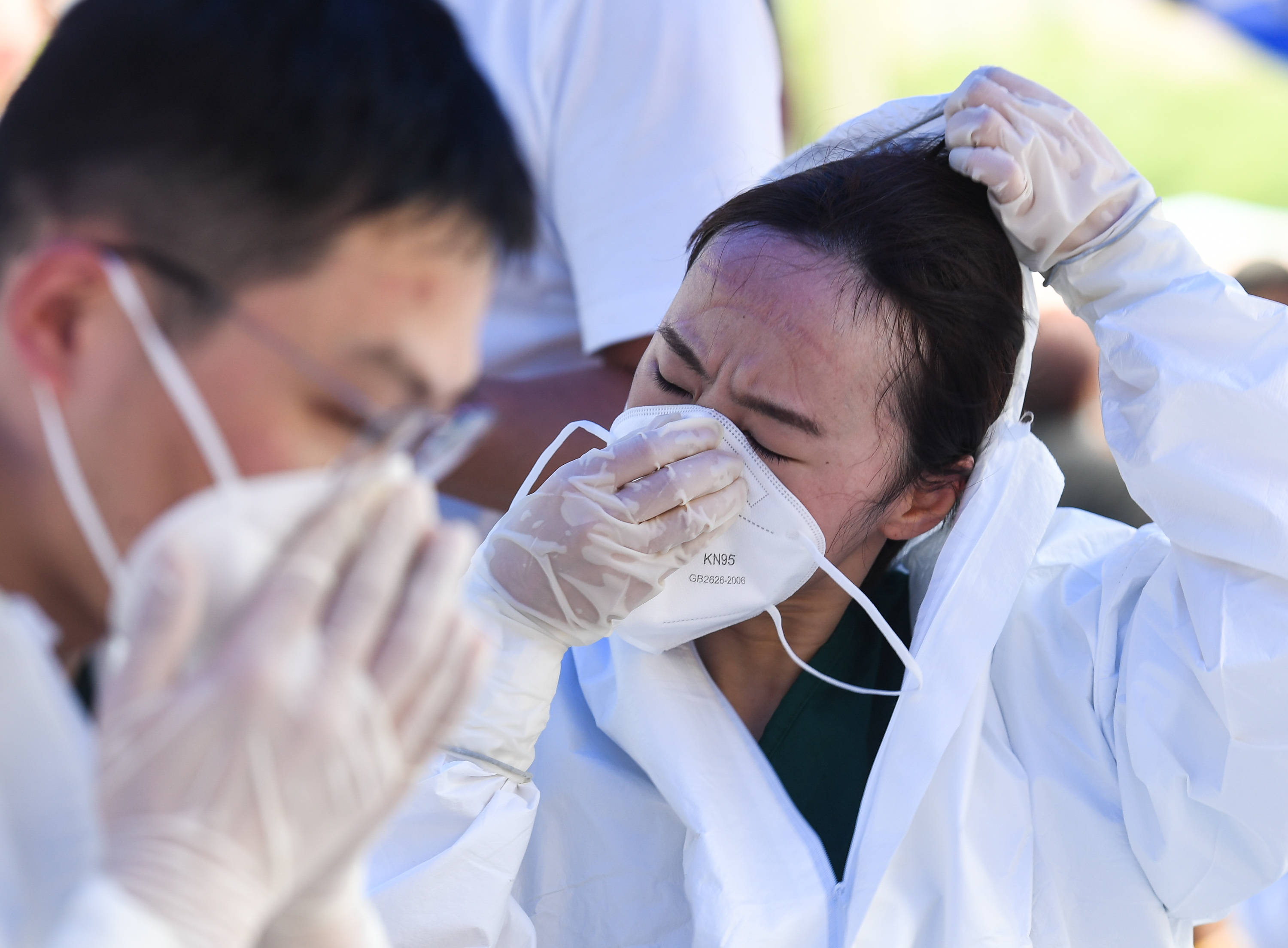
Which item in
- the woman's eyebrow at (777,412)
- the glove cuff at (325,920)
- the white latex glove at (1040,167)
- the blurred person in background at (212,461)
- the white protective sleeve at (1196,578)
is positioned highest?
the blurred person in background at (212,461)

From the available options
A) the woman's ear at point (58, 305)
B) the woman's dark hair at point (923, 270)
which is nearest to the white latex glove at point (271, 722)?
the woman's ear at point (58, 305)

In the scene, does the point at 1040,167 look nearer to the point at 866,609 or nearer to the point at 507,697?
the point at 866,609

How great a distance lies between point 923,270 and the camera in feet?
4.87

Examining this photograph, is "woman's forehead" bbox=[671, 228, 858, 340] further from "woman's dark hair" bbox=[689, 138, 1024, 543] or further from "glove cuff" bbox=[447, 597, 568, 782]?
"glove cuff" bbox=[447, 597, 568, 782]

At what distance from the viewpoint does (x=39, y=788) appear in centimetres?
61

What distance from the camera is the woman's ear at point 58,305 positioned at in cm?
60

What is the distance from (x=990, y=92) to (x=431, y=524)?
1206 mm

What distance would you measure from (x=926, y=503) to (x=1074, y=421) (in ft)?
4.27

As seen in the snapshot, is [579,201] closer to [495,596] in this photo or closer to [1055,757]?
[495,596]

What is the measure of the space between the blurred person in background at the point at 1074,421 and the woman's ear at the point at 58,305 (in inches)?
91.0

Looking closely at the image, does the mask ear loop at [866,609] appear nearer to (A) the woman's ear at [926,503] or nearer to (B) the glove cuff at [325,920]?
(A) the woman's ear at [926,503]

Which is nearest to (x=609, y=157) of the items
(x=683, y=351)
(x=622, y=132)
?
(x=622, y=132)

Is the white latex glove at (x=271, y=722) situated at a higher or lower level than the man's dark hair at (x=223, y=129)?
lower

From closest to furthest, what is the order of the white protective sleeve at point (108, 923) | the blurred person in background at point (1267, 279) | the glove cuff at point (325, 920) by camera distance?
the white protective sleeve at point (108, 923), the glove cuff at point (325, 920), the blurred person in background at point (1267, 279)
